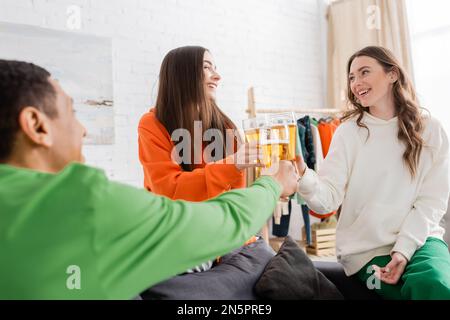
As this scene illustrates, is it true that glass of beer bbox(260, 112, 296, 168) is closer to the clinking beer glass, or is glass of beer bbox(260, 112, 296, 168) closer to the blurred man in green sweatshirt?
the clinking beer glass

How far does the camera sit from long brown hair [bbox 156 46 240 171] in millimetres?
1844

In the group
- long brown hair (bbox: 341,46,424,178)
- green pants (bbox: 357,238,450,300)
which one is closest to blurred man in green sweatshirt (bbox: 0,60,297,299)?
green pants (bbox: 357,238,450,300)

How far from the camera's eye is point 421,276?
1.46 metres

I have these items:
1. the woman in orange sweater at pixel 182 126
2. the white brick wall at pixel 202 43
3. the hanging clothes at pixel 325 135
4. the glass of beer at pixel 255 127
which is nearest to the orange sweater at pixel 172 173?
the woman in orange sweater at pixel 182 126

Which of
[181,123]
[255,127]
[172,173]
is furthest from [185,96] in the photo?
[255,127]

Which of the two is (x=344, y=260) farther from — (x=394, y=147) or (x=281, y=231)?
(x=281, y=231)

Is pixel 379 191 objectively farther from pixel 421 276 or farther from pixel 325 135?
pixel 325 135

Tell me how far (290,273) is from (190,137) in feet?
2.24

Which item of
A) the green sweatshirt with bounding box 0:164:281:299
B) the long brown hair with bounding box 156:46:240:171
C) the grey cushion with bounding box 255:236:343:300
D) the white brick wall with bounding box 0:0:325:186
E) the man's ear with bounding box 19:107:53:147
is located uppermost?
the white brick wall with bounding box 0:0:325:186

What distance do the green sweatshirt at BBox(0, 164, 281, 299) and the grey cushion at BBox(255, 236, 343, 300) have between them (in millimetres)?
870

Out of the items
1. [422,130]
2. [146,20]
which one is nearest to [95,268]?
[422,130]

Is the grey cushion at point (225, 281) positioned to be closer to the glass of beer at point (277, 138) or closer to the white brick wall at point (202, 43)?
the glass of beer at point (277, 138)

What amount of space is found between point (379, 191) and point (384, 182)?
0.04 metres

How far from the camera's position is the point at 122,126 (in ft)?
12.7
